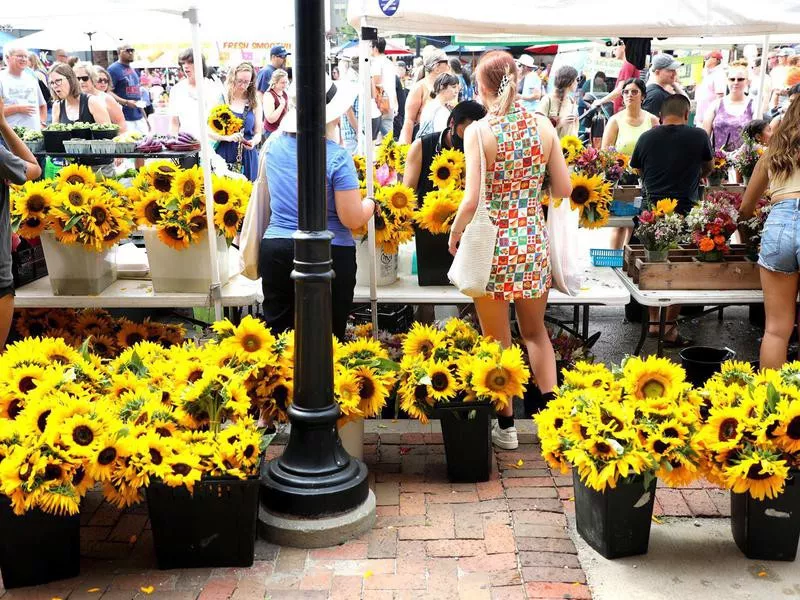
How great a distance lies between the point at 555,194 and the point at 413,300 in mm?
→ 1076

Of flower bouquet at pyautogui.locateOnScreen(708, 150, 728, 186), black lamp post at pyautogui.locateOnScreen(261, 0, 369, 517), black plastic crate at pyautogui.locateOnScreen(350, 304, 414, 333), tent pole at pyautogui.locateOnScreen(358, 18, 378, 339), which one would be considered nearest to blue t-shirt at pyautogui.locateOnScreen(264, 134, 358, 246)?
tent pole at pyautogui.locateOnScreen(358, 18, 378, 339)

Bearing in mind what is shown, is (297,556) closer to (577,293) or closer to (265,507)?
(265,507)

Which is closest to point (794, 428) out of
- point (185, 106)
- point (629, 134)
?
Answer: point (629, 134)

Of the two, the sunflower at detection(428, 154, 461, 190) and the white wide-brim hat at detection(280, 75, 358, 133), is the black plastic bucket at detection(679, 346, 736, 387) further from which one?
the white wide-brim hat at detection(280, 75, 358, 133)

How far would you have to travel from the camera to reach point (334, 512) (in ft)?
11.9

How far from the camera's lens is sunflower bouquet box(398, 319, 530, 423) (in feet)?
12.9

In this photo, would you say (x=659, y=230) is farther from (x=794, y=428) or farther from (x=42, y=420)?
(x=42, y=420)

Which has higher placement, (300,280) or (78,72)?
(78,72)

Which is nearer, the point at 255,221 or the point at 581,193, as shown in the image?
the point at 255,221

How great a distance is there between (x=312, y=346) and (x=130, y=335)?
195 centimetres

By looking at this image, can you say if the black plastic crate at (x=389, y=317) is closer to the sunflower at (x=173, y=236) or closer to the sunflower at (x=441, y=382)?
the sunflower at (x=173, y=236)

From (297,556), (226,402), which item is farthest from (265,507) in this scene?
(226,402)

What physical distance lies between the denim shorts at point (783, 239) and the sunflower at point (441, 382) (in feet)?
6.23

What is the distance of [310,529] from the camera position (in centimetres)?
355
